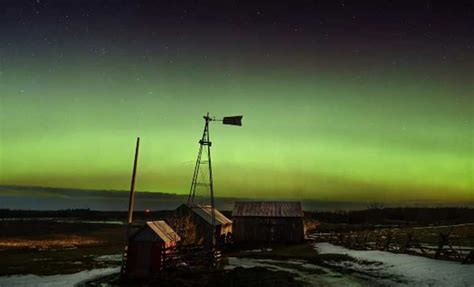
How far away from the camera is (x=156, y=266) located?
1105 inches

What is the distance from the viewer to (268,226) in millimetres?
53094

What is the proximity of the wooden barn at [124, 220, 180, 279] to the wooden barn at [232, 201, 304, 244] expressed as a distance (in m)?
25.5

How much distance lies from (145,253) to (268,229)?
27.1m

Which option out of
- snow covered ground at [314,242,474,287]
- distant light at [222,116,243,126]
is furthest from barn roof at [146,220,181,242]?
snow covered ground at [314,242,474,287]

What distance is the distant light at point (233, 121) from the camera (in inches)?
1286

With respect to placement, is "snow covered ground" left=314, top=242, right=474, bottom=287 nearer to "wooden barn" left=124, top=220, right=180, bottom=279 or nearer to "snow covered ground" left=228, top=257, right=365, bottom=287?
"snow covered ground" left=228, top=257, right=365, bottom=287

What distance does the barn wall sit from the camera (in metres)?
52.4

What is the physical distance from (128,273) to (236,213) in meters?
27.6

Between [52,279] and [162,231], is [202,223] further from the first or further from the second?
[52,279]

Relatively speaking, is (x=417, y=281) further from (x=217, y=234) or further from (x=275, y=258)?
(x=217, y=234)

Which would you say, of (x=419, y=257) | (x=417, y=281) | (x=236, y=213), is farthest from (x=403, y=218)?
(x=417, y=281)

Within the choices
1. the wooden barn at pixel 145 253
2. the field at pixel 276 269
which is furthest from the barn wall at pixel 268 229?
the wooden barn at pixel 145 253

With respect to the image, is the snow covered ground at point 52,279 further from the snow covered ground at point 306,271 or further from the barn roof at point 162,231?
the snow covered ground at point 306,271

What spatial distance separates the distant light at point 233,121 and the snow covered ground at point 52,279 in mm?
13953
